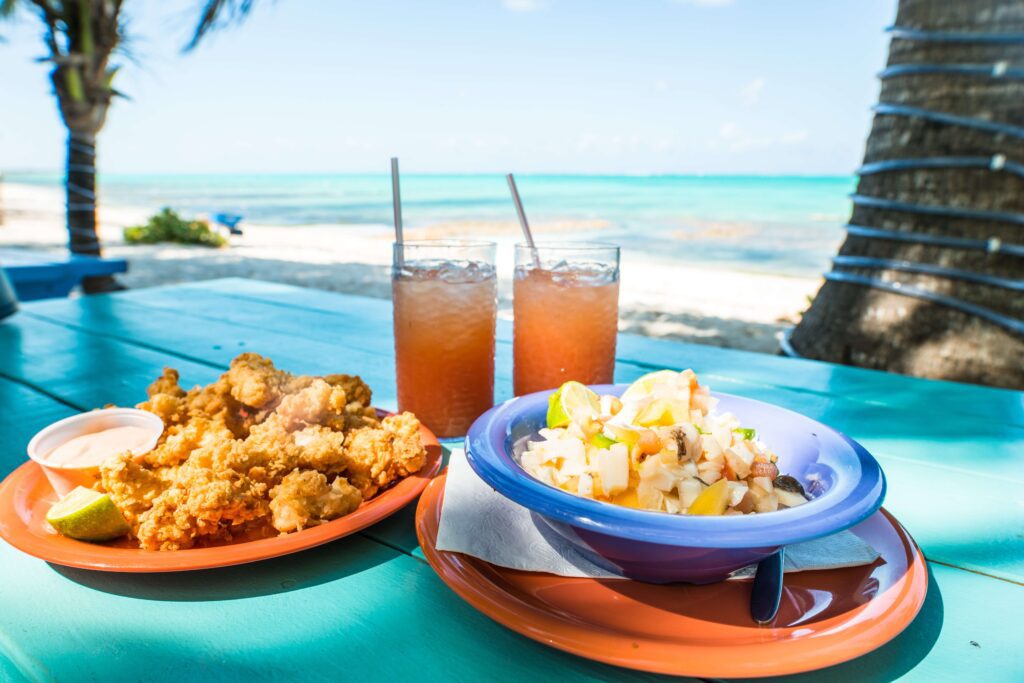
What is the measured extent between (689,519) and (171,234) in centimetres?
1477

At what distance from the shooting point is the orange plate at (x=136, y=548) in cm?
75

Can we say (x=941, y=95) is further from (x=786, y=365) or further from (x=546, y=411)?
(x=546, y=411)

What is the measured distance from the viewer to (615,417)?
0.89m

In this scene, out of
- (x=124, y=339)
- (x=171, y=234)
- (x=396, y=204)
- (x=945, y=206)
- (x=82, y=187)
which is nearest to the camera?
(x=396, y=204)

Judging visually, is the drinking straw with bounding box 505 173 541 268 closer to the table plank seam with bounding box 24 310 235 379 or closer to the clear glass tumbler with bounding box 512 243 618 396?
the clear glass tumbler with bounding box 512 243 618 396

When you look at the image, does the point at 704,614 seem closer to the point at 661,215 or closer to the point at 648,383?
the point at 648,383

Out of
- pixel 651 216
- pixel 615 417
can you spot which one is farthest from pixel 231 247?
pixel 651 216

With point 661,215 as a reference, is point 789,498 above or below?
above

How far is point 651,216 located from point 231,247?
15.6 metres

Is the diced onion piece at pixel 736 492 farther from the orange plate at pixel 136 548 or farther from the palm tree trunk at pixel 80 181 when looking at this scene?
the palm tree trunk at pixel 80 181

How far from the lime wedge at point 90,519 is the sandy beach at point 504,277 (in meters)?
2.87

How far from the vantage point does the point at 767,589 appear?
0.70 metres

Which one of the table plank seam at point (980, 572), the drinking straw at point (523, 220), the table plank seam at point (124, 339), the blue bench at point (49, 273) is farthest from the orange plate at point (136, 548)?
the blue bench at point (49, 273)

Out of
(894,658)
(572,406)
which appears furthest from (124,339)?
(894,658)
